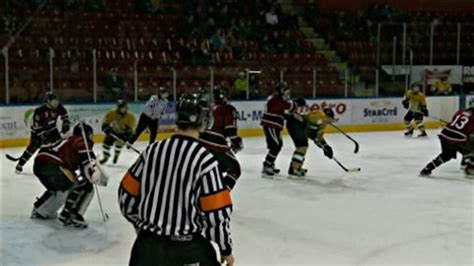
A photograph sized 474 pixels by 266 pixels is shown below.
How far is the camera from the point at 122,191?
2996 mm

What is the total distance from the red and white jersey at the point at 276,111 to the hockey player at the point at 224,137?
2.01 feet

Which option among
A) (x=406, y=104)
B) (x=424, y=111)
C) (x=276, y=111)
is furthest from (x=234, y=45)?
(x=276, y=111)

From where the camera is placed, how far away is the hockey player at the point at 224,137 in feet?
21.5

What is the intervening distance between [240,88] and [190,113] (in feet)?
38.6

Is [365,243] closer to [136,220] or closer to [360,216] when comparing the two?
[360,216]

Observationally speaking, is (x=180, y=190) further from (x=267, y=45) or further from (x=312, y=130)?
(x=267, y=45)

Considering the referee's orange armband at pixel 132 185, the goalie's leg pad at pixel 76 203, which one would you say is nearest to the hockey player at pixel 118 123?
the goalie's leg pad at pixel 76 203

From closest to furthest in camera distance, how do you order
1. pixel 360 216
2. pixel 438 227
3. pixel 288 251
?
pixel 288 251
pixel 438 227
pixel 360 216

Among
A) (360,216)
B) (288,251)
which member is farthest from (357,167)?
(288,251)

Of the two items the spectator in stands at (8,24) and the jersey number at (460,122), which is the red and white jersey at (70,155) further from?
the spectator in stands at (8,24)

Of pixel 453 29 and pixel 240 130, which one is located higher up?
pixel 453 29

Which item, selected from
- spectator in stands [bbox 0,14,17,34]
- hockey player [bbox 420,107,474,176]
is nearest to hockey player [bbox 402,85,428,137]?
hockey player [bbox 420,107,474,176]

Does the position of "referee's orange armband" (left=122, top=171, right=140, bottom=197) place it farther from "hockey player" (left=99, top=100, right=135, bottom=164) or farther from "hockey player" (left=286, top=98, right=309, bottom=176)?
"hockey player" (left=99, top=100, right=135, bottom=164)

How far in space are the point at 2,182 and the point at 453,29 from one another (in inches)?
566
